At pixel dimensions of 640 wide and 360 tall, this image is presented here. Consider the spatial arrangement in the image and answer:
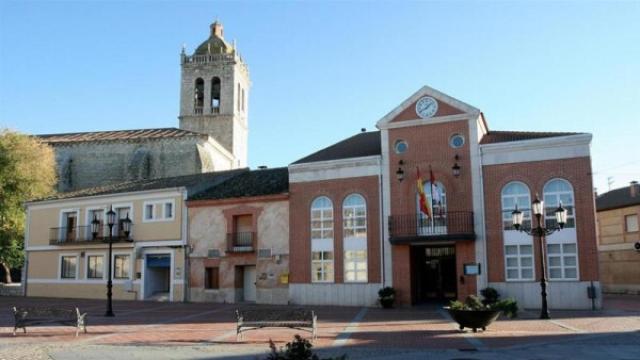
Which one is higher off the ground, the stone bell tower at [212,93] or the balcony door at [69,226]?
the stone bell tower at [212,93]

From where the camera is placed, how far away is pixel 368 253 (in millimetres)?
26969

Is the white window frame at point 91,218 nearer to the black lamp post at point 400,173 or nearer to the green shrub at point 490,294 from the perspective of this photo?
the black lamp post at point 400,173

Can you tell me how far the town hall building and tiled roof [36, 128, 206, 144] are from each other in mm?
15476

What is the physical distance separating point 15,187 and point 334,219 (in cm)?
2512

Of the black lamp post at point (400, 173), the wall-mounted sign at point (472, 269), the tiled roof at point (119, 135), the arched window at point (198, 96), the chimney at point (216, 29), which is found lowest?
Result: the wall-mounted sign at point (472, 269)

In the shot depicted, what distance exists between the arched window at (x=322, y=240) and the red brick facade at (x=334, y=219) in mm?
199

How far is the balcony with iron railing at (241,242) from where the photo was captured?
1178 inches

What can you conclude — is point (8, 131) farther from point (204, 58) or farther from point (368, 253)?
point (368, 253)

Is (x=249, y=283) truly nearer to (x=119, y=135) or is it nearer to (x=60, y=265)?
(x=60, y=265)

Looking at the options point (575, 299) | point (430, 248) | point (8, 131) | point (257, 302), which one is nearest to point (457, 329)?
point (575, 299)

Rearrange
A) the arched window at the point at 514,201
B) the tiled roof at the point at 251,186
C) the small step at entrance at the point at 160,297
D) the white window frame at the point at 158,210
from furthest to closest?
1. the white window frame at the point at 158,210
2. the small step at entrance at the point at 160,297
3. the tiled roof at the point at 251,186
4. the arched window at the point at 514,201

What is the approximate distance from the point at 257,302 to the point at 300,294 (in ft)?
8.54

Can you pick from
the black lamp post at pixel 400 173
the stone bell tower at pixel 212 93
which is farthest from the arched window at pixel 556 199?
the stone bell tower at pixel 212 93

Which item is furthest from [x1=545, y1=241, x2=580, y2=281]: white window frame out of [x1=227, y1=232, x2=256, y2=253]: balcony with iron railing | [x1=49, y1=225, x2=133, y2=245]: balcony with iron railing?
[x1=49, y1=225, x2=133, y2=245]: balcony with iron railing
